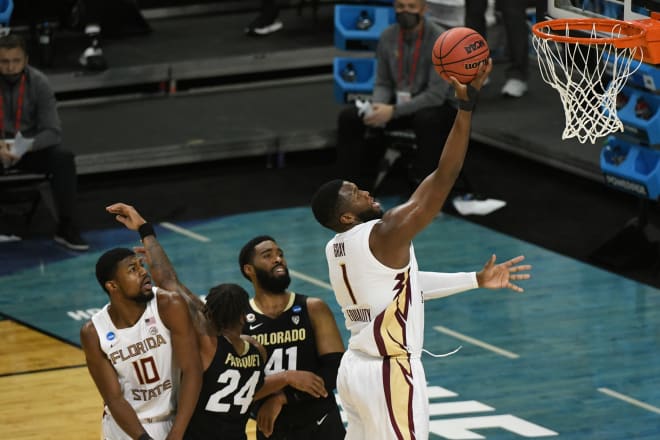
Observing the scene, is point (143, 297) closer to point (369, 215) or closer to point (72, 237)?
point (369, 215)

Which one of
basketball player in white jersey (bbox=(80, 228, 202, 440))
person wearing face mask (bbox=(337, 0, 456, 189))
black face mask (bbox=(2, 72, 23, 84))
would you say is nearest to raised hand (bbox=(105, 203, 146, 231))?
basketball player in white jersey (bbox=(80, 228, 202, 440))

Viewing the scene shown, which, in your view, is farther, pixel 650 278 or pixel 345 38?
pixel 345 38

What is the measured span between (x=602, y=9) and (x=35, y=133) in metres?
4.40

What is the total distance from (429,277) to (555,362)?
2.51 m

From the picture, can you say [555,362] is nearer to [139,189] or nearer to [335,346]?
[335,346]

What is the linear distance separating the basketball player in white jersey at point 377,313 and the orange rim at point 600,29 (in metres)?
1.35

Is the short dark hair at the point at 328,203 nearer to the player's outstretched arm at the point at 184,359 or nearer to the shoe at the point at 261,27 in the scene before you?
the player's outstretched arm at the point at 184,359

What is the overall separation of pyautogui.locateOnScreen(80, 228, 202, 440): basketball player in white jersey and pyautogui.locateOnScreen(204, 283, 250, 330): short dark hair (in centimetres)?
12

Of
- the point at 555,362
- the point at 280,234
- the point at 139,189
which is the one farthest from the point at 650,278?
the point at 139,189

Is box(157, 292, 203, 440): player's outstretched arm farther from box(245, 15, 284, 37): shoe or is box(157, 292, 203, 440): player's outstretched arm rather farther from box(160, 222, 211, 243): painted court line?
box(245, 15, 284, 37): shoe

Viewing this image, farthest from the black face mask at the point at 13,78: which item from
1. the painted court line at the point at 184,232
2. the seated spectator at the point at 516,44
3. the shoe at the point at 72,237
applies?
the seated spectator at the point at 516,44

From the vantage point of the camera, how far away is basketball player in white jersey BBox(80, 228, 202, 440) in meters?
6.23

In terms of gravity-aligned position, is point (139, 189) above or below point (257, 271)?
below

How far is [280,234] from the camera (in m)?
11.2
